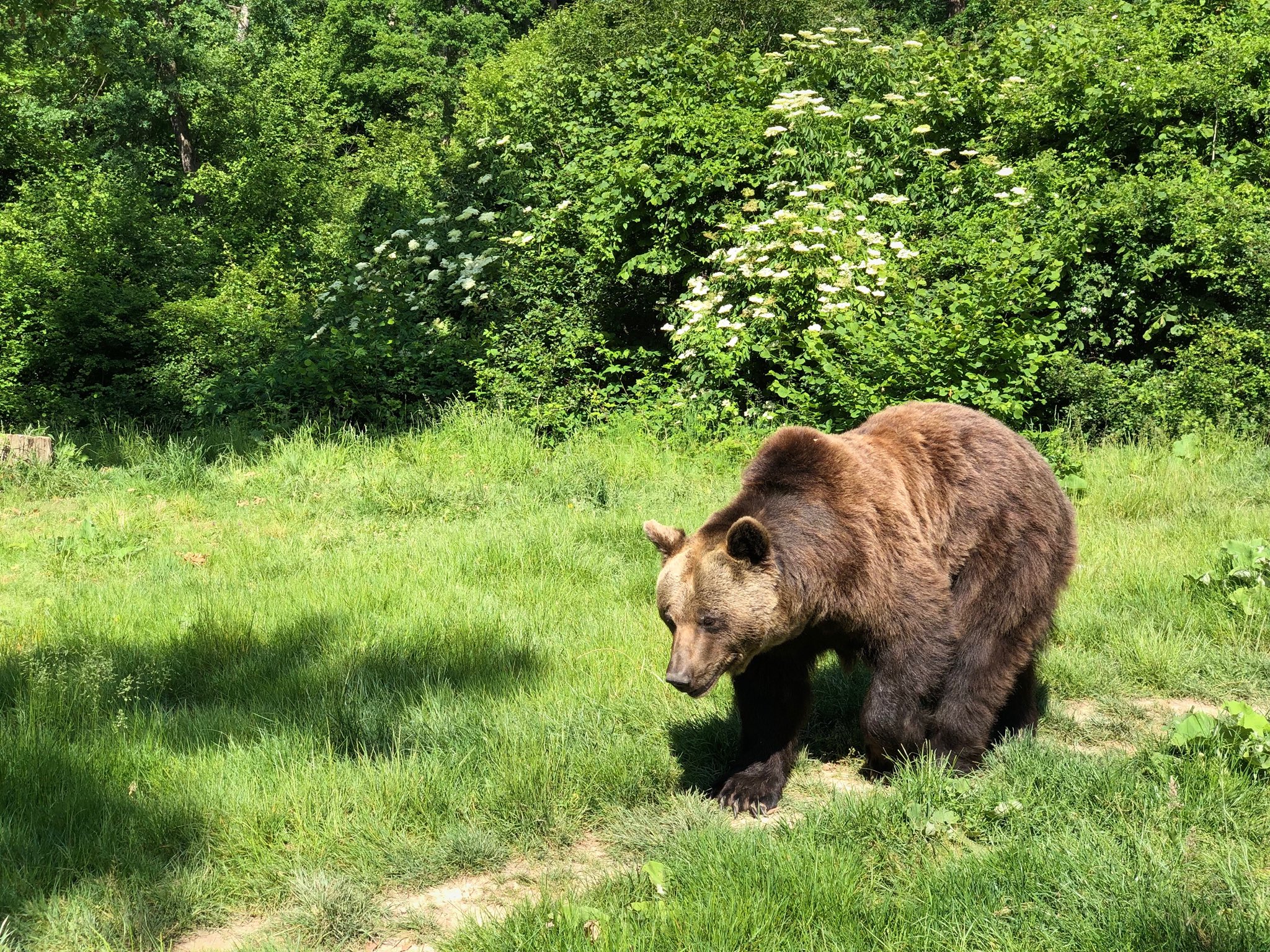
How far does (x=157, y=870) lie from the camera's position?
3.84 meters

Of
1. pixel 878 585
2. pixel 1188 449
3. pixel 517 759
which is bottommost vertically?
pixel 1188 449

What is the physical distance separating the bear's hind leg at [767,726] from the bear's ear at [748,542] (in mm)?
519

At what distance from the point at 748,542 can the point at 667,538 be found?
447 millimetres

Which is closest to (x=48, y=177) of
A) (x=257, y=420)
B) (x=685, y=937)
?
(x=257, y=420)

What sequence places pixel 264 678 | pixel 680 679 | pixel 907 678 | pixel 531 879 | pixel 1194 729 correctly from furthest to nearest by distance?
pixel 264 678, pixel 907 678, pixel 1194 729, pixel 680 679, pixel 531 879

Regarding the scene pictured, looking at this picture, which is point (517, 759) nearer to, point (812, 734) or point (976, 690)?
point (812, 734)

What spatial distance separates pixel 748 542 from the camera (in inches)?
163

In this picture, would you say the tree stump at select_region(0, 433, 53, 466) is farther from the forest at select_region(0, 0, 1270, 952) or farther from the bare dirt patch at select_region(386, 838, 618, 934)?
the bare dirt patch at select_region(386, 838, 618, 934)

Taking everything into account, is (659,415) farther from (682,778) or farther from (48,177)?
(48,177)

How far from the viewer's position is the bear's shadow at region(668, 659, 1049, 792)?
191 inches

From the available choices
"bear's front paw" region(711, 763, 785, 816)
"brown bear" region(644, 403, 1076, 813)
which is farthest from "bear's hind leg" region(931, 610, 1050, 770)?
"bear's front paw" region(711, 763, 785, 816)

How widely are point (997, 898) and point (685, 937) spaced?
100 centimetres

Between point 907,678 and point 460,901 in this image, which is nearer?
point 460,901

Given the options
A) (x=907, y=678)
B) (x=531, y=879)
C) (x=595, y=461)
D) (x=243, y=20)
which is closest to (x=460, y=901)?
(x=531, y=879)
